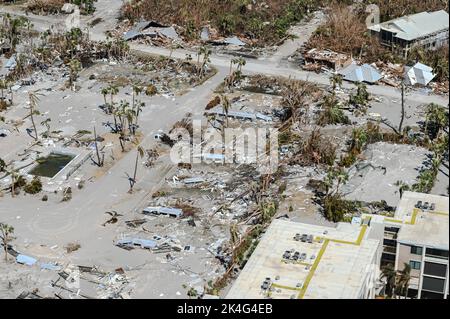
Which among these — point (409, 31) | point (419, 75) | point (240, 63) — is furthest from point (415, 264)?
point (409, 31)

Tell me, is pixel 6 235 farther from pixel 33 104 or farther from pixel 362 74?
pixel 362 74

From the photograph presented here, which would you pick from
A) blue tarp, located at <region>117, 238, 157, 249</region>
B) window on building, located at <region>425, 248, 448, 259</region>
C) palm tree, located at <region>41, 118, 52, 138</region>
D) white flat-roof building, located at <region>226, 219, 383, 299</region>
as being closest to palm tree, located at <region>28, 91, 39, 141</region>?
palm tree, located at <region>41, 118, 52, 138</region>

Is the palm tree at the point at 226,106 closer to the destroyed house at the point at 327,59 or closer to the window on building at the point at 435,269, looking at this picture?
the destroyed house at the point at 327,59

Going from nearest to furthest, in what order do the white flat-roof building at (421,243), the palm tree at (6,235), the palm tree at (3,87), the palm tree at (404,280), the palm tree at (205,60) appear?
1. the white flat-roof building at (421,243)
2. the palm tree at (404,280)
3. the palm tree at (6,235)
4. the palm tree at (3,87)
5. the palm tree at (205,60)

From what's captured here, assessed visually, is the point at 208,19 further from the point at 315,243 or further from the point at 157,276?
the point at 315,243

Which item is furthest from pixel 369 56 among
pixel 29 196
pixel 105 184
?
pixel 29 196

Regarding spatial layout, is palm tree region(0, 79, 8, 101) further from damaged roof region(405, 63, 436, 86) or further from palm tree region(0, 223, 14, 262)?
damaged roof region(405, 63, 436, 86)

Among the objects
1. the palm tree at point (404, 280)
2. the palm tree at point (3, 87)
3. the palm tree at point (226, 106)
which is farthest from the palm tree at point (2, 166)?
the palm tree at point (404, 280)
